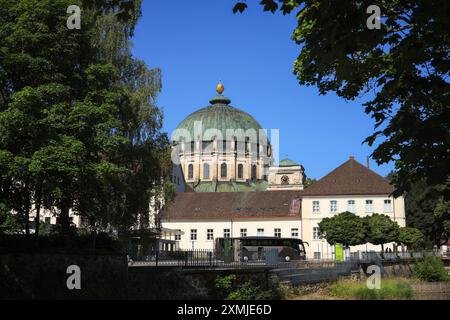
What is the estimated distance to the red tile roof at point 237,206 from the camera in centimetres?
6651

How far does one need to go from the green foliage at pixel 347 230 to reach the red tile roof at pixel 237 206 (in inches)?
657

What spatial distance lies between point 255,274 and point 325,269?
30.4 ft

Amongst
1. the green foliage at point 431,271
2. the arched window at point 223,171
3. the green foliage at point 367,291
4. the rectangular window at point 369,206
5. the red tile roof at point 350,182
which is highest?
the arched window at point 223,171

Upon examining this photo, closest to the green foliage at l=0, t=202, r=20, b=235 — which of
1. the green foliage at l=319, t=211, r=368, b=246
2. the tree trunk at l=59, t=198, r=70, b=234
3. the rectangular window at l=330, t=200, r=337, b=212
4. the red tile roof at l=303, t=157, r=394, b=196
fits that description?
the tree trunk at l=59, t=198, r=70, b=234

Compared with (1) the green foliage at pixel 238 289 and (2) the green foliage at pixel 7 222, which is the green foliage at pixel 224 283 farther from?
(2) the green foliage at pixel 7 222

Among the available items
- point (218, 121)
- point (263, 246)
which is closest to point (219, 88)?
point (218, 121)

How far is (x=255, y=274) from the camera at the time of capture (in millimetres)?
23672

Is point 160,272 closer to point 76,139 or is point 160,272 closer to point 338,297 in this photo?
point 76,139

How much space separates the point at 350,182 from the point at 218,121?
155 ft

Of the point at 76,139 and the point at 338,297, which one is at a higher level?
the point at 76,139

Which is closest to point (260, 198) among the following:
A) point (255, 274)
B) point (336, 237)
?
point (336, 237)

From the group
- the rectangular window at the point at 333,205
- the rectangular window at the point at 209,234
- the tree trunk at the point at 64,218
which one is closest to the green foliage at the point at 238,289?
the tree trunk at the point at 64,218

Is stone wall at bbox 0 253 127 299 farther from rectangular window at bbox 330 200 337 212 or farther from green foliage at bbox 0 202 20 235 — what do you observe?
rectangular window at bbox 330 200 337 212

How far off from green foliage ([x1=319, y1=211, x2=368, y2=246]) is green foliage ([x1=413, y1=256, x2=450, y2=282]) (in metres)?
7.87
